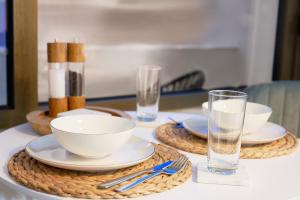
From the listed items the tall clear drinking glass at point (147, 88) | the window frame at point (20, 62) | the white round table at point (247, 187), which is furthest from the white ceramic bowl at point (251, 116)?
the window frame at point (20, 62)

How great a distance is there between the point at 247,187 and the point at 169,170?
15cm

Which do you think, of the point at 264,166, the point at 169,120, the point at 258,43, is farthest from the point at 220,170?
the point at 258,43

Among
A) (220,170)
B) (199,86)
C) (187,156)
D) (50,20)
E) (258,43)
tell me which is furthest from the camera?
(258,43)

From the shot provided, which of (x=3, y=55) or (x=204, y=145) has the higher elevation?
(x=3, y=55)

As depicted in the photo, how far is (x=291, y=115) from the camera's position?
1624mm

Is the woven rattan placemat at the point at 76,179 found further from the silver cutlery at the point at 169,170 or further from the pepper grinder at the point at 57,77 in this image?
the pepper grinder at the point at 57,77

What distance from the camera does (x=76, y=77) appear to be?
51.6 inches

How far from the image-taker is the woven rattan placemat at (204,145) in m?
1.03

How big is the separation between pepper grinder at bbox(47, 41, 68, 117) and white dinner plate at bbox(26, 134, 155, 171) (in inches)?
11.5

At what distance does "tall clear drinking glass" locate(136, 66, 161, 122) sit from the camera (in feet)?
4.26

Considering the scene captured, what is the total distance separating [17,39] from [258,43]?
1.42m

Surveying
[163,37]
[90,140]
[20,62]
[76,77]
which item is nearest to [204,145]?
[90,140]

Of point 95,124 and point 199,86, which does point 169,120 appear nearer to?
point 95,124

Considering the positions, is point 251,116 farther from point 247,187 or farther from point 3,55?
point 3,55
